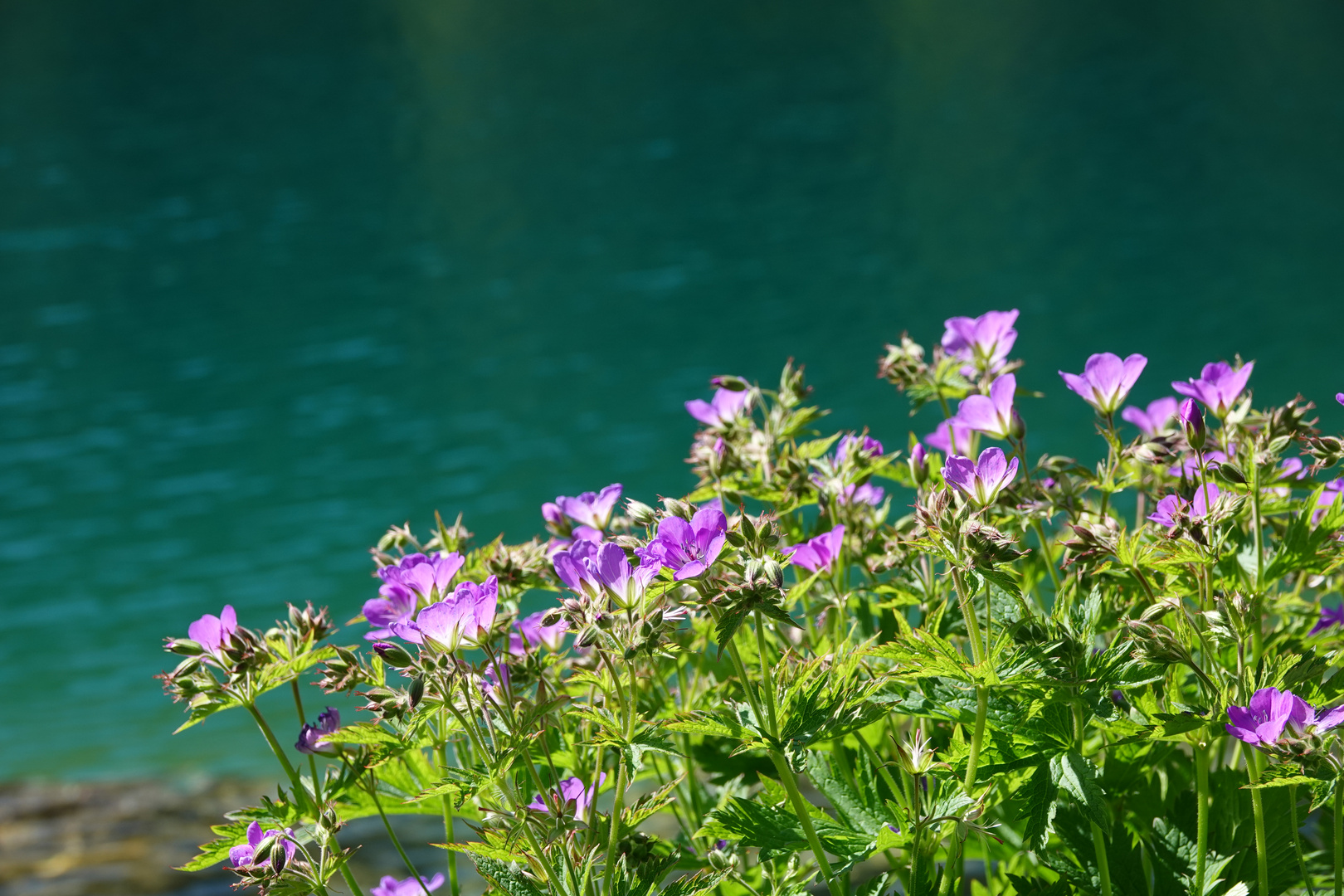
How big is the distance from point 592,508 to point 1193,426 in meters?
0.71

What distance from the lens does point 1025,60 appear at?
92.9 feet

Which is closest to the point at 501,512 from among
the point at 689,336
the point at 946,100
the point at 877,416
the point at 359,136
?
the point at 877,416

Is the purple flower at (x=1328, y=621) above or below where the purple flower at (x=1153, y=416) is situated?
below

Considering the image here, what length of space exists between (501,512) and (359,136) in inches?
766

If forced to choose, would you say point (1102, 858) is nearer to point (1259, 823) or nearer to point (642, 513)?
point (1259, 823)

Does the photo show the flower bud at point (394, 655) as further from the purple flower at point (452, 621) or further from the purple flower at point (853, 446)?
the purple flower at point (853, 446)

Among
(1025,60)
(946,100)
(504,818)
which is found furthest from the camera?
(1025,60)

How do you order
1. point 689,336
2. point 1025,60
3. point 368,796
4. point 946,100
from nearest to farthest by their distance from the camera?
point 368,796 → point 689,336 → point 946,100 → point 1025,60

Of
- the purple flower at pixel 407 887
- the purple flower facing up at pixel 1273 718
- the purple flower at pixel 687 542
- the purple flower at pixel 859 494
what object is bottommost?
the purple flower facing up at pixel 1273 718

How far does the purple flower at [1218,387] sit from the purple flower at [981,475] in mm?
339

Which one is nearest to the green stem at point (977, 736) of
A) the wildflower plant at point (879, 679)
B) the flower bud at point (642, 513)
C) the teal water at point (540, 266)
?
the wildflower plant at point (879, 679)

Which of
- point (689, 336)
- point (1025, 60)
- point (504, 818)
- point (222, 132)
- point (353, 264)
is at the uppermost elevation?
point (222, 132)

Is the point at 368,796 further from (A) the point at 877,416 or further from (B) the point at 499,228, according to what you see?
(B) the point at 499,228

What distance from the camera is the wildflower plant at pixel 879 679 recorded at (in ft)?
3.81
